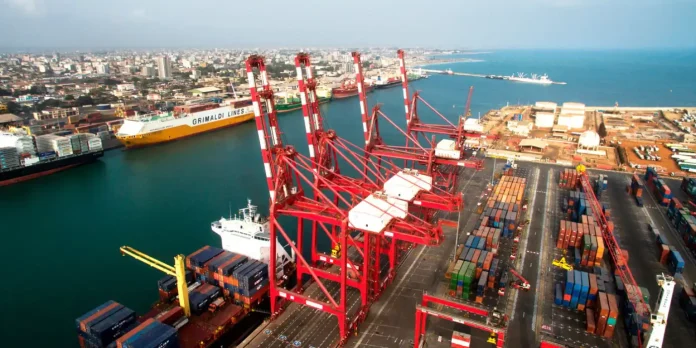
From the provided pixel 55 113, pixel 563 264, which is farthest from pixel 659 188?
pixel 55 113

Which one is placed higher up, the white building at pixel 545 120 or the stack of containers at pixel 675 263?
the white building at pixel 545 120

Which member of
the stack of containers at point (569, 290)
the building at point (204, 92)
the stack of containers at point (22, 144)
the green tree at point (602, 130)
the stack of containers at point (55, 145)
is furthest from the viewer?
the building at point (204, 92)

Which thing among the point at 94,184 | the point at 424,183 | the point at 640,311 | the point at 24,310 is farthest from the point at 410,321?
the point at 94,184

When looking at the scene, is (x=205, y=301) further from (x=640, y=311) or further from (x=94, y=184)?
(x=94, y=184)

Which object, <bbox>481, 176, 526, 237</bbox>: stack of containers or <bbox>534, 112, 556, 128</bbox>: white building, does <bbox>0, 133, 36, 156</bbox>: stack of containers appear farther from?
<bbox>534, 112, 556, 128</bbox>: white building

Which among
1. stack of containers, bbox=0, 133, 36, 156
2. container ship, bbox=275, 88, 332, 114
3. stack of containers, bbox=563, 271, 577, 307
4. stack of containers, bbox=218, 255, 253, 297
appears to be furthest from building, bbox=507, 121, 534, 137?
stack of containers, bbox=0, 133, 36, 156

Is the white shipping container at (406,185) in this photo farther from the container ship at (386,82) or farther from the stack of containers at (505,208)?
the container ship at (386,82)

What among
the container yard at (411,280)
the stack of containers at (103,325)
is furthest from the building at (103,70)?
the stack of containers at (103,325)
